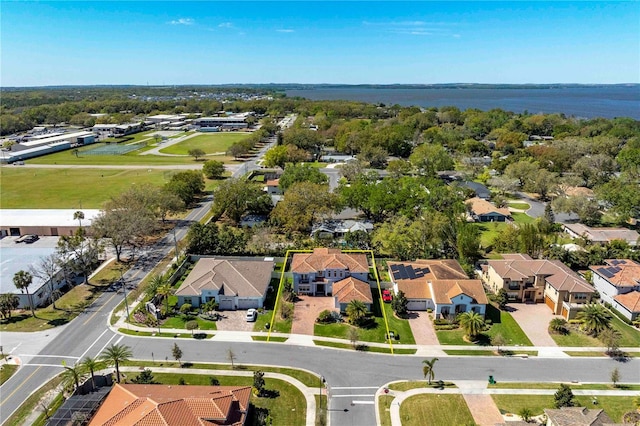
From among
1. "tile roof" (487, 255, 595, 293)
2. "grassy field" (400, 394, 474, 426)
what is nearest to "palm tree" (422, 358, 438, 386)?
"grassy field" (400, 394, 474, 426)

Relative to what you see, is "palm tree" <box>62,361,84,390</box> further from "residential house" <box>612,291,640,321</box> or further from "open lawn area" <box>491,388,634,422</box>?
"residential house" <box>612,291,640,321</box>

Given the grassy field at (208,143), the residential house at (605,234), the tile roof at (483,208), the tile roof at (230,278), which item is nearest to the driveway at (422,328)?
the tile roof at (230,278)

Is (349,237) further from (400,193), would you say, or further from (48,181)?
(48,181)

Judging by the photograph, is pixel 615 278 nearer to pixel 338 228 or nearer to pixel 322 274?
pixel 322 274

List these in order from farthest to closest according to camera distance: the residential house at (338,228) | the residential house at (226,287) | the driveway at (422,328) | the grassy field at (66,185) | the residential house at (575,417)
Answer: the grassy field at (66,185), the residential house at (338,228), the residential house at (226,287), the driveway at (422,328), the residential house at (575,417)

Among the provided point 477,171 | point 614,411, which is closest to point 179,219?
point 614,411

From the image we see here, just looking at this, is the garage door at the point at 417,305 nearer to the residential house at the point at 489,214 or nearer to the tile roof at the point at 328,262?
the tile roof at the point at 328,262

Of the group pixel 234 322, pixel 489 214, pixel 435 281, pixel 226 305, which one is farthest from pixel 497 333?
pixel 489 214
